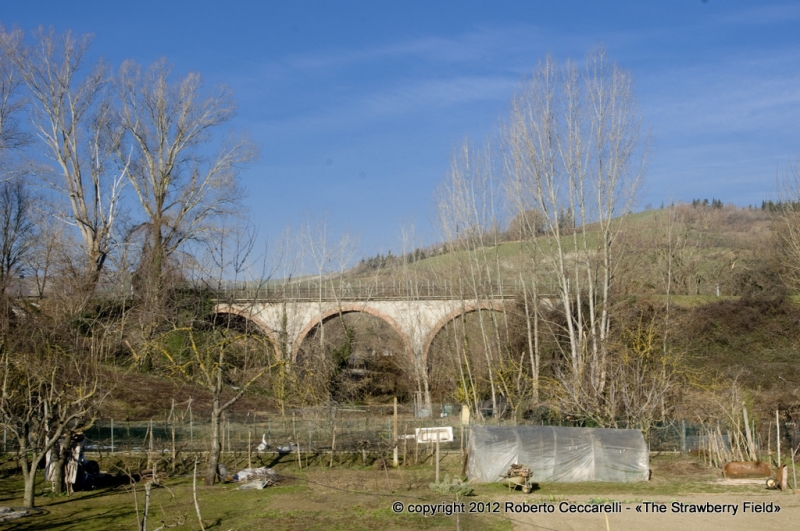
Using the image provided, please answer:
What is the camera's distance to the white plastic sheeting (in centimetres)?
1958

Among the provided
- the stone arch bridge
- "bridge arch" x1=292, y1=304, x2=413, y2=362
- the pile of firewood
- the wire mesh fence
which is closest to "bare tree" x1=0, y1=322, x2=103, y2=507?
the wire mesh fence

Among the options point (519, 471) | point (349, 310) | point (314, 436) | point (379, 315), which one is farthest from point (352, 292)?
point (519, 471)

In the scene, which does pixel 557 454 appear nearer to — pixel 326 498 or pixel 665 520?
pixel 665 520

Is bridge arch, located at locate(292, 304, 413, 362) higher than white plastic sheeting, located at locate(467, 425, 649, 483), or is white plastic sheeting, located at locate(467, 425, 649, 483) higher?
bridge arch, located at locate(292, 304, 413, 362)

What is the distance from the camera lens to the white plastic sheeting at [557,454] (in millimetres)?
19578

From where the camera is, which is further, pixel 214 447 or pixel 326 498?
pixel 214 447

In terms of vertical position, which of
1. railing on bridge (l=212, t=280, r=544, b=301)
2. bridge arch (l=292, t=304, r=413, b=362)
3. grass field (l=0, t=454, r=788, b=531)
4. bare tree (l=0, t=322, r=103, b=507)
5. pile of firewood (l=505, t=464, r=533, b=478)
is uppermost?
railing on bridge (l=212, t=280, r=544, b=301)

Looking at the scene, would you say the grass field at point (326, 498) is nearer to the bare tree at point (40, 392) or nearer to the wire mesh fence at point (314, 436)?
the wire mesh fence at point (314, 436)

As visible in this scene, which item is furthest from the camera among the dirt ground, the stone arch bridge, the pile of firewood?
the stone arch bridge

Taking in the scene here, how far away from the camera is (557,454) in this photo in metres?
19.8

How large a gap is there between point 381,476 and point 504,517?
6199 mm

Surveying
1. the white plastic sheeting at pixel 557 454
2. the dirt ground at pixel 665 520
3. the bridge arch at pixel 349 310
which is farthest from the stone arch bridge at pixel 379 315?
the dirt ground at pixel 665 520

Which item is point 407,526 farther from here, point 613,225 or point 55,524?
point 613,225

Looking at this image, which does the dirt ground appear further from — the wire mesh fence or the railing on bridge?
the railing on bridge
